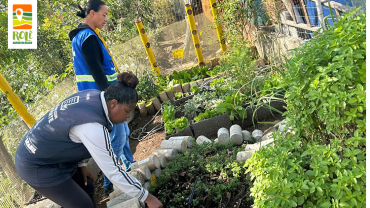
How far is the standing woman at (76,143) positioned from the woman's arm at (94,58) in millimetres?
745

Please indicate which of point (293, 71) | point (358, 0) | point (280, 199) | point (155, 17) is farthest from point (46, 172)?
point (155, 17)

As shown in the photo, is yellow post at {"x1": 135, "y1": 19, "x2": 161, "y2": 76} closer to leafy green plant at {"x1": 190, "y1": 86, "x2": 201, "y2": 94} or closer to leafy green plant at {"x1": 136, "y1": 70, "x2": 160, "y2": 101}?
leafy green plant at {"x1": 136, "y1": 70, "x2": 160, "y2": 101}

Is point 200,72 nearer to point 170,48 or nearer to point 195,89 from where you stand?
point 195,89

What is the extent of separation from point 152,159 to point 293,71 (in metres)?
1.76

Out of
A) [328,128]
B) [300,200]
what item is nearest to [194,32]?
[328,128]

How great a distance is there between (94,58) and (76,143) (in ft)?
3.46

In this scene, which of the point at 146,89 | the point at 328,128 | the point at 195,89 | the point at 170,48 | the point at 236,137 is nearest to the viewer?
the point at 328,128

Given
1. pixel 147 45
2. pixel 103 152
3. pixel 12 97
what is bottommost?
pixel 103 152

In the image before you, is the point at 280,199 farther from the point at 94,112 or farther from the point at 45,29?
the point at 45,29

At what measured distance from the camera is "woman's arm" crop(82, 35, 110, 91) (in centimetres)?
299

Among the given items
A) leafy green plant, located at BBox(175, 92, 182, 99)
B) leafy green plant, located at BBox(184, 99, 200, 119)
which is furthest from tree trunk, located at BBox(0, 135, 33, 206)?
leafy green plant, located at BBox(175, 92, 182, 99)

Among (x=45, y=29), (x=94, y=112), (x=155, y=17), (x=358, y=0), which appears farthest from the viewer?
(x=155, y=17)

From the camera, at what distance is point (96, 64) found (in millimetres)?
3010

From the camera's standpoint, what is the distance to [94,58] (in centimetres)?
301
